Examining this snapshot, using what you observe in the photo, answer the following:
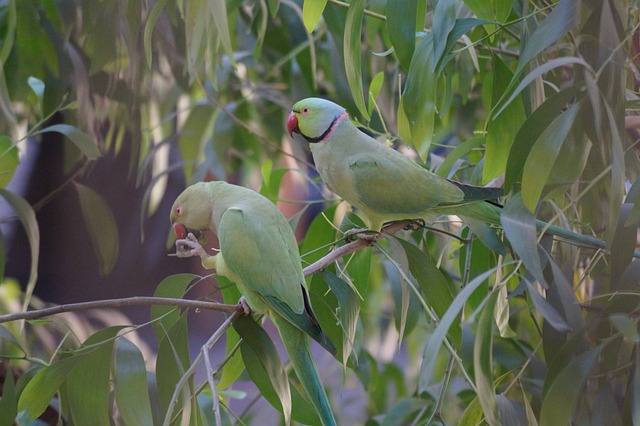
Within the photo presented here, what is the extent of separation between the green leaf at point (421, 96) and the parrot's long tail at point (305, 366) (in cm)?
22

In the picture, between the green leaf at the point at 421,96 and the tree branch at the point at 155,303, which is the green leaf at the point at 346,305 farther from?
the green leaf at the point at 421,96

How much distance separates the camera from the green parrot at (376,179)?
755 millimetres

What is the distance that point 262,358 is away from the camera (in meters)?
0.70

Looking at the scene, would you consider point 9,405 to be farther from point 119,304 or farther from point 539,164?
point 539,164

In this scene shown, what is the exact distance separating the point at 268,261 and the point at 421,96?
8.4 inches

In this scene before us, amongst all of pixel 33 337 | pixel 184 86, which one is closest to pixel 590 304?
pixel 184 86

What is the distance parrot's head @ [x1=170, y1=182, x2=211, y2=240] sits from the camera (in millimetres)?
811

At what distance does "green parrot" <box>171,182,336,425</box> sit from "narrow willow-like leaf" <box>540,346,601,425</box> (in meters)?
0.19

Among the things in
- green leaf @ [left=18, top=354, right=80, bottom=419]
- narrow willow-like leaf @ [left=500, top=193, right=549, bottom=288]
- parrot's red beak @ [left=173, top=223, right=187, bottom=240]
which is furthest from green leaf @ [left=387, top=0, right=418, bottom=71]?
green leaf @ [left=18, top=354, right=80, bottom=419]

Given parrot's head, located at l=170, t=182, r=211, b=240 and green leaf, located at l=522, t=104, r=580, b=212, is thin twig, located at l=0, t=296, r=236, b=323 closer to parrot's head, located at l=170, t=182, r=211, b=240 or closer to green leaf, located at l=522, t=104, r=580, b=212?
parrot's head, located at l=170, t=182, r=211, b=240

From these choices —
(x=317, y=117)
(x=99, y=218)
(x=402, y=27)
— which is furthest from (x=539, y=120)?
(x=99, y=218)

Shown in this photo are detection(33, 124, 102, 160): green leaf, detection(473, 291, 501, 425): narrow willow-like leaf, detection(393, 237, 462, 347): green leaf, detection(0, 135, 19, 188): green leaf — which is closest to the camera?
detection(473, 291, 501, 425): narrow willow-like leaf

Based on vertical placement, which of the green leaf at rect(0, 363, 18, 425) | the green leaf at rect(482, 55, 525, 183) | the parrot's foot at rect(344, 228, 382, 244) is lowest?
the green leaf at rect(0, 363, 18, 425)

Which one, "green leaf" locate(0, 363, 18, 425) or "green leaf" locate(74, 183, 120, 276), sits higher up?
"green leaf" locate(74, 183, 120, 276)
